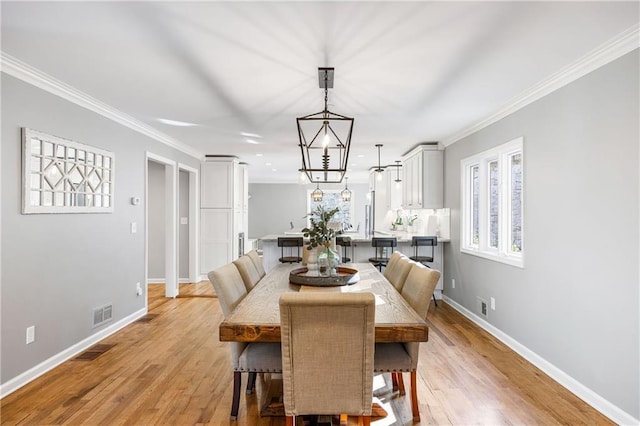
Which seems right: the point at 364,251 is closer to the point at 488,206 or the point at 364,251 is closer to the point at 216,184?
the point at 488,206

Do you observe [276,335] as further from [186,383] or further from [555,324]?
[555,324]

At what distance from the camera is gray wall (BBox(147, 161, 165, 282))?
6.91 meters

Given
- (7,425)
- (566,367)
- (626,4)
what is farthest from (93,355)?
(626,4)

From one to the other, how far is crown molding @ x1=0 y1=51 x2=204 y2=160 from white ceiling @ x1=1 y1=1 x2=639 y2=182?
0.08 metres

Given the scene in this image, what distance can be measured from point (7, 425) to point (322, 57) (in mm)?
3073

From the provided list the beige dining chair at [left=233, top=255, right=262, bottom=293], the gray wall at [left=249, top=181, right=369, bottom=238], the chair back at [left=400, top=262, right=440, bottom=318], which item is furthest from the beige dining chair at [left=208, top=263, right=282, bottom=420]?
the gray wall at [left=249, top=181, right=369, bottom=238]

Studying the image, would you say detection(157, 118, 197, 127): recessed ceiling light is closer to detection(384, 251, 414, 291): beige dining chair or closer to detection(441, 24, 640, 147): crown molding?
detection(384, 251, 414, 291): beige dining chair

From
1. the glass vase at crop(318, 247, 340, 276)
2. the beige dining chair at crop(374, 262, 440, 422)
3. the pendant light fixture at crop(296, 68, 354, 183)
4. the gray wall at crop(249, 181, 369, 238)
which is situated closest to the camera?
the beige dining chair at crop(374, 262, 440, 422)

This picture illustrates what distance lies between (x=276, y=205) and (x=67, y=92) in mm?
8751

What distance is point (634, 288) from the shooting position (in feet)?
7.54

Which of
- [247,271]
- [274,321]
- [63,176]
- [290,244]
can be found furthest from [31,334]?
[290,244]

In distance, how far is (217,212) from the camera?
7164 millimetres

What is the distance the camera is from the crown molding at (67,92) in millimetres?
2742

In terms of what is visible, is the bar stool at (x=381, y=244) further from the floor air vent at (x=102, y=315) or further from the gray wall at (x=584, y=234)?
the floor air vent at (x=102, y=315)
